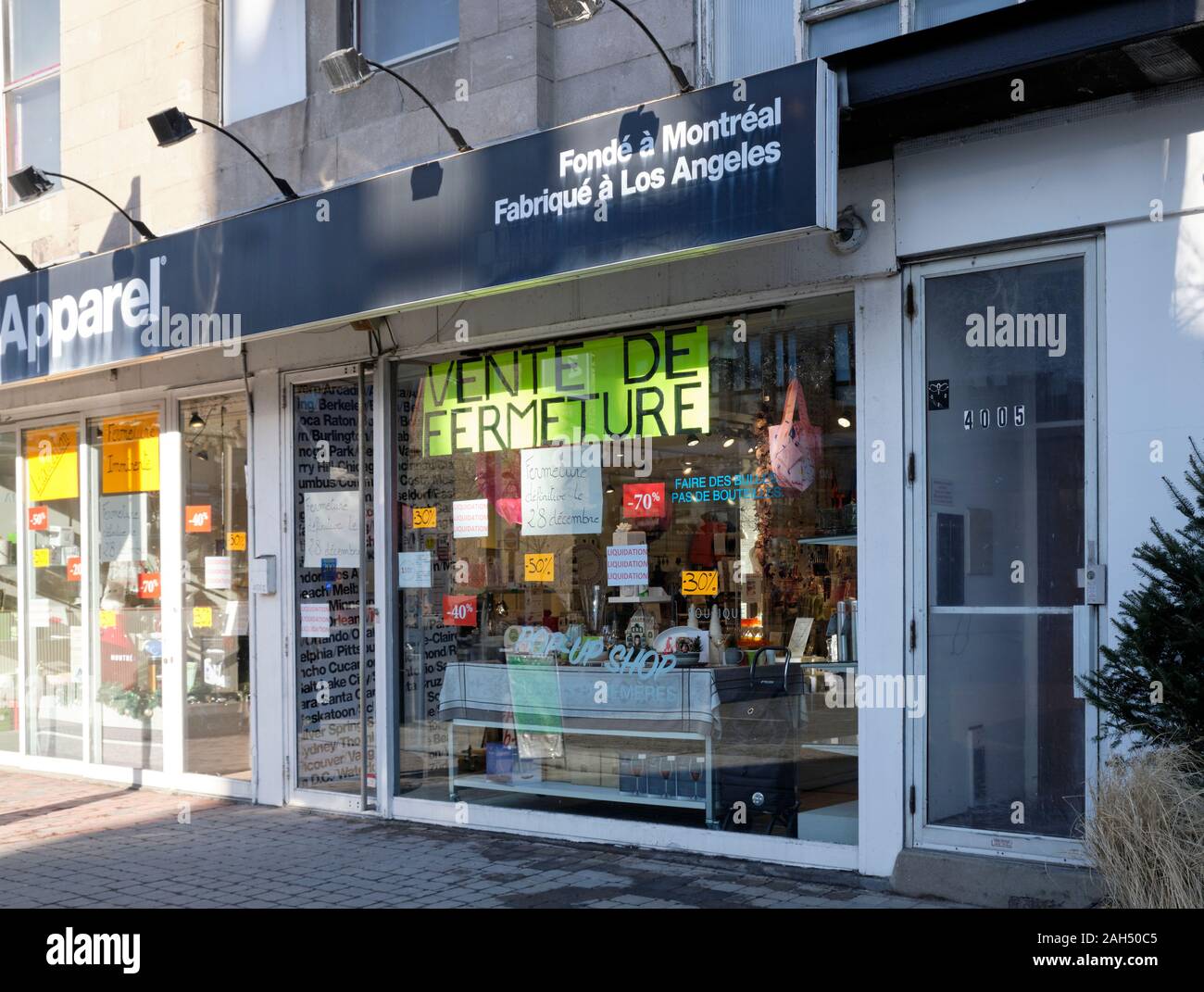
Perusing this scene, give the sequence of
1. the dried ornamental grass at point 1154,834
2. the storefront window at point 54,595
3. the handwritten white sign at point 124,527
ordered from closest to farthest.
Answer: the dried ornamental grass at point 1154,834
the handwritten white sign at point 124,527
the storefront window at point 54,595

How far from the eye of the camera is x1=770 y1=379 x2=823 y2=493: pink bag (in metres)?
7.00

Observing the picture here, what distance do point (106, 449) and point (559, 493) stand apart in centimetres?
507

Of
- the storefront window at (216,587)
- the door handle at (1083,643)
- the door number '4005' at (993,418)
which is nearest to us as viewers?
the door handle at (1083,643)

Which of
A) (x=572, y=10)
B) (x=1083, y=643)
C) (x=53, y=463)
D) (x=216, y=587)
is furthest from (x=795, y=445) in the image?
(x=53, y=463)

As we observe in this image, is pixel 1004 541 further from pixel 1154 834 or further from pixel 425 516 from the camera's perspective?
pixel 425 516

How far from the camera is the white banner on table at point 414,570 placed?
28.6ft

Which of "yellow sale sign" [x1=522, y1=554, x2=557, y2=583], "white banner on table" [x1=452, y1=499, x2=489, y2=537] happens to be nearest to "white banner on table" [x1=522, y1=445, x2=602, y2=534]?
"yellow sale sign" [x1=522, y1=554, x2=557, y2=583]

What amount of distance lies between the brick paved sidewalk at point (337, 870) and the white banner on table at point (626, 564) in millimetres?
1571

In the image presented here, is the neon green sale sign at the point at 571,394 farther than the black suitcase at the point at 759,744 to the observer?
Yes

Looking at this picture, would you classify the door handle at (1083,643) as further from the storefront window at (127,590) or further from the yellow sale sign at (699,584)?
the storefront window at (127,590)

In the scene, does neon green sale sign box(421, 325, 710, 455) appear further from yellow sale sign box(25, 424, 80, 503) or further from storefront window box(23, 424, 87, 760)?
storefront window box(23, 424, 87, 760)

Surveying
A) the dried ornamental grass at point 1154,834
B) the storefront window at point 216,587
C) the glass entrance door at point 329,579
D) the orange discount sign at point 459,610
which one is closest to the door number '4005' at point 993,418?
the dried ornamental grass at point 1154,834

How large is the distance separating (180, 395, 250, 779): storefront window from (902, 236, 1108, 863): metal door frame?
541 cm
